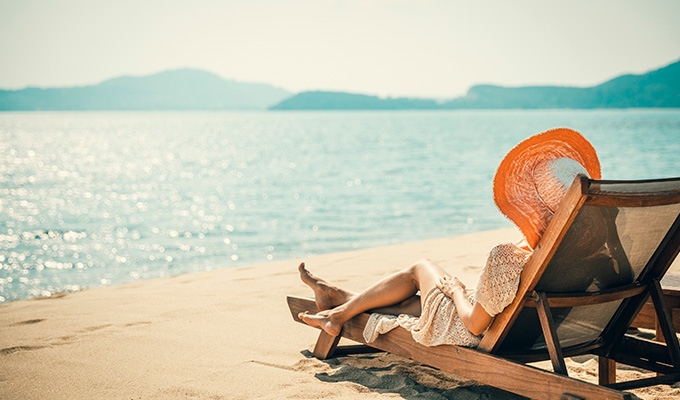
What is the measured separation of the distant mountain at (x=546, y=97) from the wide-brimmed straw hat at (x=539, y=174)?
142544mm

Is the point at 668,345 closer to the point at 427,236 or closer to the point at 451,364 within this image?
the point at 451,364

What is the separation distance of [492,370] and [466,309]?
312 mm

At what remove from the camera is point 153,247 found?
13.0 meters

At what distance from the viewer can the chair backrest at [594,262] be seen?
2473mm

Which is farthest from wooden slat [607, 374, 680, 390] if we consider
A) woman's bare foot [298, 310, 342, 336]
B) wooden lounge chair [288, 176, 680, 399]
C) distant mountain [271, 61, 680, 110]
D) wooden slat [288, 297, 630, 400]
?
distant mountain [271, 61, 680, 110]

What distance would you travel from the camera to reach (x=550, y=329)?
266 centimetres

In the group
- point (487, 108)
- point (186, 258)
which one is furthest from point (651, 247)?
point (487, 108)

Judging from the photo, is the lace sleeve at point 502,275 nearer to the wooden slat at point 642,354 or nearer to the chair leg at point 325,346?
the wooden slat at point 642,354

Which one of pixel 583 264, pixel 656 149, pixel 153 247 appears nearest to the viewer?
pixel 583 264

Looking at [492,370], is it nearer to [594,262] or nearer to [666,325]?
[594,262]

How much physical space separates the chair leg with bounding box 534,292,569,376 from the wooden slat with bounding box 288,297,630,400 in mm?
62

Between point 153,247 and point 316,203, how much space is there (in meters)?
7.26

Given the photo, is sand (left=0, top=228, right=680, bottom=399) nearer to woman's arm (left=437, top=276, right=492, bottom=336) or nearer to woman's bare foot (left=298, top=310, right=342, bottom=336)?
woman's bare foot (left=298, top=310, right=342, bottom=336)

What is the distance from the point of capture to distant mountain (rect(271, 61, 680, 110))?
133m
